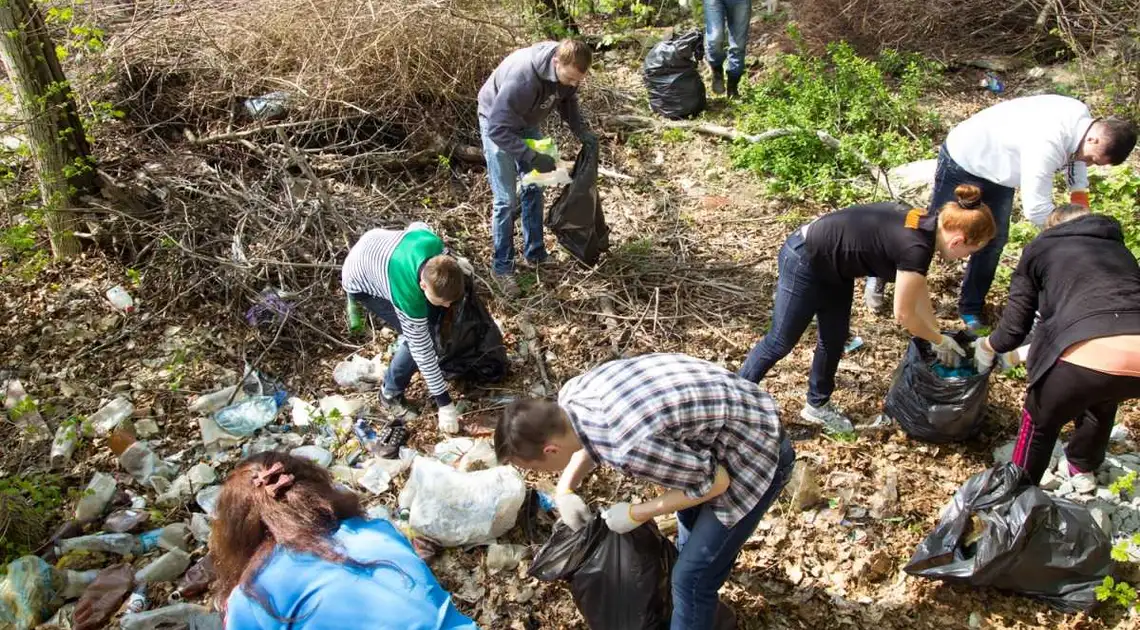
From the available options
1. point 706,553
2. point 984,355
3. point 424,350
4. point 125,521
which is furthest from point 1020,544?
point 125,521

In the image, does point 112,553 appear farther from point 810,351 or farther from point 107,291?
point 810,351

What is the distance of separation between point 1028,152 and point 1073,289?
2.88ft

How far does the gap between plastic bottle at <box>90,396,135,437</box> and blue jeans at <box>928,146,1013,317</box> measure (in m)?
3.86

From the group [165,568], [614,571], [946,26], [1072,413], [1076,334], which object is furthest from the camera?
[946,26]

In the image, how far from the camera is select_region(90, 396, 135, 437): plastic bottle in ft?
12.0

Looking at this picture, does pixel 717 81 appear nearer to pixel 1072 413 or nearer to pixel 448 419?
pixel 448 419

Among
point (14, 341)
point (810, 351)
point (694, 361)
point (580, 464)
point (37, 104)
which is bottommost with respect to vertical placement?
point (810, 351)

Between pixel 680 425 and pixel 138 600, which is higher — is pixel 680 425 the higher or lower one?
the higher one

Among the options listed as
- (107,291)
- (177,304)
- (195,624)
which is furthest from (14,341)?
(195,624)

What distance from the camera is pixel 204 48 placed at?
5707mm

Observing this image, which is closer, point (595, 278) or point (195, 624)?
point (195, 624)

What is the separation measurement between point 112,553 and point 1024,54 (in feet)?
24.8

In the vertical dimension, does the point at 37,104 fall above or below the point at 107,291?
above

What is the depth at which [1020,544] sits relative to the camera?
2580 mm
